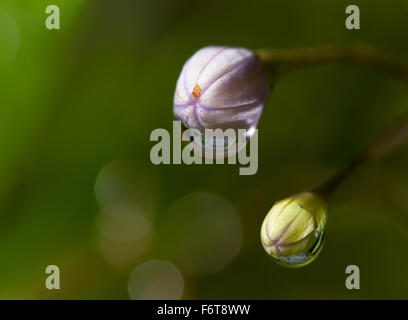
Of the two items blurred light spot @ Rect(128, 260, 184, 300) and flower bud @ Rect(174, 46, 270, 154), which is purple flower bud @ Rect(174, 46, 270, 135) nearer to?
flower bud @ Rect(174, 46, 270, 154)

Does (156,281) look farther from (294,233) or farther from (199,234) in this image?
(294,233)

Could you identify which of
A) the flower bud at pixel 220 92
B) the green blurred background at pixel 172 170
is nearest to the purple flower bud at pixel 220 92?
the flower bud at pixel 220 92

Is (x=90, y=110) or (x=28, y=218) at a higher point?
(x=90, y=110)

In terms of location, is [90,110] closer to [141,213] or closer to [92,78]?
[92,78]

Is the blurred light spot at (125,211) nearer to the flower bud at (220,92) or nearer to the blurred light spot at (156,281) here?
the blurred light spot at (156,281)

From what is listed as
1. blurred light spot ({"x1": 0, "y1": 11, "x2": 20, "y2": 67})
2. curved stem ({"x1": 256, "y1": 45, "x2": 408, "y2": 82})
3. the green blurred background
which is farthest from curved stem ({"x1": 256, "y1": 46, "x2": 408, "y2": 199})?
blurred light spot ({"x1": 0, "y1": 11, "x2": 20, "y2": 67})

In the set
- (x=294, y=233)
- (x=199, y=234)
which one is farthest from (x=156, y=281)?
(x=294, y=233)

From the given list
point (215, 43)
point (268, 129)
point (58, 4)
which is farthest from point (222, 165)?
point (58, 4)
